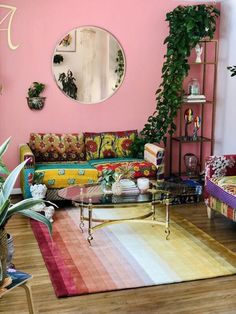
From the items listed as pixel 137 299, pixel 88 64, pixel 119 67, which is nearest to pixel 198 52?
pixel 119 67

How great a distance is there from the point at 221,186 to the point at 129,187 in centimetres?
88

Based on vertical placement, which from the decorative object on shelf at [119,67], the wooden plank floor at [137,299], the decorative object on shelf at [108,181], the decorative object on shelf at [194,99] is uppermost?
the decorative object on shelf at [119,67]

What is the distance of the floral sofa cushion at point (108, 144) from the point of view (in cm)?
560

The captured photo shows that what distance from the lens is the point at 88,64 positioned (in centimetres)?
571

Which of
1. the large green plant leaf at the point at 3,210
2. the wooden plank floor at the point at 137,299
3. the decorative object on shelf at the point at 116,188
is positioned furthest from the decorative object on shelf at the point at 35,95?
the large green plant leaf at the point at 3,210

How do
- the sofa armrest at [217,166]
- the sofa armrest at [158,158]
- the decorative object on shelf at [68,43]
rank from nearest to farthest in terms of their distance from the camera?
1. the sofa armrest at [217,166]
2. the sofa armrest at [158,158]
3. the decorative object on shelf at [68,43]

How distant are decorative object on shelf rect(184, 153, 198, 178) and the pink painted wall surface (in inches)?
29.4

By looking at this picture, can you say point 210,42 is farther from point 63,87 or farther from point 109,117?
point 63,87

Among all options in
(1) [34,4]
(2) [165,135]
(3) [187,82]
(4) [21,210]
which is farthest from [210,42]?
(4) [21,210]

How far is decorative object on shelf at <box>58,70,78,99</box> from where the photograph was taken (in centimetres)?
563

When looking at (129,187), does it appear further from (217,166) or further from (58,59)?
(58,59)

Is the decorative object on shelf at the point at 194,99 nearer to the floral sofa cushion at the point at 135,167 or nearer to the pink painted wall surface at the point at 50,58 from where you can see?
the pink painted wall surface at the point at 50,58

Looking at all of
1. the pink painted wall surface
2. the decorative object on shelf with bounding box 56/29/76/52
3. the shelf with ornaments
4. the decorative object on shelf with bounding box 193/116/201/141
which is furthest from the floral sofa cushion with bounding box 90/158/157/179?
the decorative object on shelf with bounding box 56/29/76/52

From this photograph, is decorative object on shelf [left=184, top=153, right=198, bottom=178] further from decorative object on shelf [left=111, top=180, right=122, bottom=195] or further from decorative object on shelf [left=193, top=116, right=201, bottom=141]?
decorative object on shelf [left=111, top=180, right=122, bottom=195]
